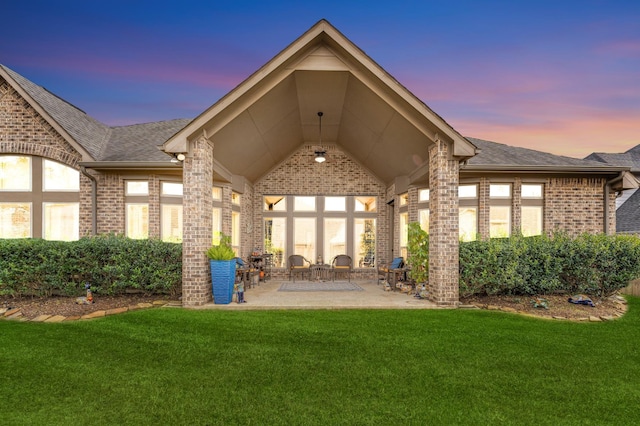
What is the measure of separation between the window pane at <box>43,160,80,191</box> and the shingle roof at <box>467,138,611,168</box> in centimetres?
1182

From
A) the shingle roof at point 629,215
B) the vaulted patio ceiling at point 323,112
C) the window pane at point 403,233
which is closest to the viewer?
the vaulted patio ceiling at point 323,112

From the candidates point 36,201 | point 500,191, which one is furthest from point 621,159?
point 36,201

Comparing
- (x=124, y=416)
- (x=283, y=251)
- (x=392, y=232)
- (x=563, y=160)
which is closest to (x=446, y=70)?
(x=563, y=160)

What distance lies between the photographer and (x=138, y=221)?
34.7 ft

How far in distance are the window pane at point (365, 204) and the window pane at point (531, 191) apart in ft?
16.6

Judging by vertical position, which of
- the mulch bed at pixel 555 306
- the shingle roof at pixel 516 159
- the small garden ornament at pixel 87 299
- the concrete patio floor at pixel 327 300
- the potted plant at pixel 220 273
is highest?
the shingle roof at pixel 516 159

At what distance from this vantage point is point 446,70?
1633 centimetres

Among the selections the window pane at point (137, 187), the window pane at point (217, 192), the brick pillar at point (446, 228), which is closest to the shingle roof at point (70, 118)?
the window pane at point (137, 187)

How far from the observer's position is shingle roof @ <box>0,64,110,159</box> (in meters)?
10.1

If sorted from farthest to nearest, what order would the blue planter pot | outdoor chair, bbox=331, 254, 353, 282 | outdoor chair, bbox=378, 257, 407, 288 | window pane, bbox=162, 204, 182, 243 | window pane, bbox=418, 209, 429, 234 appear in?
outdoor chair, bbox=331, 254, 353, 282 → window pane, bbox=418, 209, 429, 234 → window pane, bbox=162, 204, 182, 243 → outdoor chair, bbox=378, 257, 407, 288 → the blue planter pot

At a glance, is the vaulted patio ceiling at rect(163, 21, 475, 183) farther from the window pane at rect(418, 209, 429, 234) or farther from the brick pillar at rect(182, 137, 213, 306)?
the window pane at rect(418, 209, 429, 234)

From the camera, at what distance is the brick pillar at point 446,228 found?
757 centimetres

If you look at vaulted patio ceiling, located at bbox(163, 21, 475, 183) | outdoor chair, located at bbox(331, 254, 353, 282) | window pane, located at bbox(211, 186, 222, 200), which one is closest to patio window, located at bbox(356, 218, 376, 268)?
outdoor chair, located at bbox(331, 254, 353, 282)

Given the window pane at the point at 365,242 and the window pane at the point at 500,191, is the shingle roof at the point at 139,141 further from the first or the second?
the window pane at the point at 500,191
